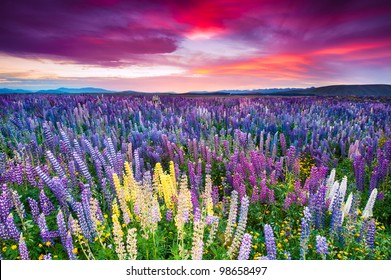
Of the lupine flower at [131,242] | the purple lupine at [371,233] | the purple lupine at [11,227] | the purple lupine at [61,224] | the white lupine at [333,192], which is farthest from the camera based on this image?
the white lupine at [333,192]

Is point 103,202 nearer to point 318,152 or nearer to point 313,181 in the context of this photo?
point 313,181

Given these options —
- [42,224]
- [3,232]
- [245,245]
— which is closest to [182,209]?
[245,245]

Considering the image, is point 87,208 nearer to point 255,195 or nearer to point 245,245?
point 245,245

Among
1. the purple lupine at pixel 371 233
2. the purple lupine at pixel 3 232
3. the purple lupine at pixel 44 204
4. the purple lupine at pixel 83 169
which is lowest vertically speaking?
the purple lupine at pixel 371 233

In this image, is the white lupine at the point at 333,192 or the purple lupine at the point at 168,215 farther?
the white lupine at the point at 333,192

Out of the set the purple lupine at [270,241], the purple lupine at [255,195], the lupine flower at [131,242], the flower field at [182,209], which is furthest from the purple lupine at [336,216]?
the lupine flower at [131,242]

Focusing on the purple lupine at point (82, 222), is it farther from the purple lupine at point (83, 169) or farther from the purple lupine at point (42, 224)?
the purple lupine at point (83, 169)

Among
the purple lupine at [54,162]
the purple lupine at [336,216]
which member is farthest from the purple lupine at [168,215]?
the purple lupine at [336,216]

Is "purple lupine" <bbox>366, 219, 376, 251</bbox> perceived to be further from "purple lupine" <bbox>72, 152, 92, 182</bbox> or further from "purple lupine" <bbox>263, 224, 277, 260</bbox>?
"purple lupine" <bbox>72, 152, 92, 182</bbox>

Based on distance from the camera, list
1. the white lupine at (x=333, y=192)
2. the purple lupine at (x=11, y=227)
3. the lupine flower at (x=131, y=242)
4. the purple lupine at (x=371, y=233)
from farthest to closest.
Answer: the white lupine at (x=333, y=192) → the purple lupine at (x=371, y=233) → the purple lupine at (x=11, y=227) → the lupine flower at (x=131, y=242)

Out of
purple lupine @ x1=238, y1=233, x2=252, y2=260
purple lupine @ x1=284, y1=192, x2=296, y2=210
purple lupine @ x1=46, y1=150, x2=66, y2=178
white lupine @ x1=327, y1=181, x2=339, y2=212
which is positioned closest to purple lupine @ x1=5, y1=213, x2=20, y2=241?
purple lupine @ x1=46, y1=150, x2=66, y2=178

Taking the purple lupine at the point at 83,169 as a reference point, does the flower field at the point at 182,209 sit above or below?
below
